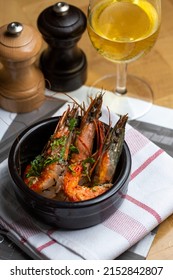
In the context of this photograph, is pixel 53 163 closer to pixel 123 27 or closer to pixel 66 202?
pixel 66 202

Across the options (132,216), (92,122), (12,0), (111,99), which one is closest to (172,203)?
(132,216)

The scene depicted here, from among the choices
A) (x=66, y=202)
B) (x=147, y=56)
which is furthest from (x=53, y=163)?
(x=147, y=56)

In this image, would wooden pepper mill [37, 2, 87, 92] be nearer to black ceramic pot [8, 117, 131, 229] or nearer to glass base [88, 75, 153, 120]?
glass base [88, 75, 153, 120]

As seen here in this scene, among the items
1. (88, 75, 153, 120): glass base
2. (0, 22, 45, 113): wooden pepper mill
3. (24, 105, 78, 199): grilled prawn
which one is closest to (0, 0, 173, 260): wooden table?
(88, 75, 153, 120): glass base

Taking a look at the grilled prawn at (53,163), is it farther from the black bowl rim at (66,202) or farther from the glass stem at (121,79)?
the glass stem at (121,79)

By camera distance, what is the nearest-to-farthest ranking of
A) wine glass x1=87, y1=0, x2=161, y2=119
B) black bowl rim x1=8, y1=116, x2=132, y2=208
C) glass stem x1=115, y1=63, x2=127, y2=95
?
1. black bowl rim x1=8, y1=116, x2=132, y2=208
2. wine glass x1=87, y1=0, x2=161, y2=119
3. glass stem x1=115, y1=63, x2=127, y2=95

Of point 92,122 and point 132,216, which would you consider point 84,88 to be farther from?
point 132,216

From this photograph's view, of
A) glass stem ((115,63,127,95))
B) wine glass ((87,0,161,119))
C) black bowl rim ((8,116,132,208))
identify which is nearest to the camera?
black bowl rim ((8,116,132,208))
